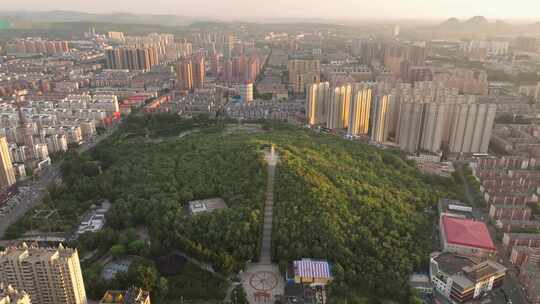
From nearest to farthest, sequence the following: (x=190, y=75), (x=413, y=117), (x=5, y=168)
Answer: (x=5, y=168) → (x=413, y=117) → (x=190, y=75)

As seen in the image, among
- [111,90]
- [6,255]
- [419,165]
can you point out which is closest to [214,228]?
[6,255]

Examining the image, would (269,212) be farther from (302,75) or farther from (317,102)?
(302,75)

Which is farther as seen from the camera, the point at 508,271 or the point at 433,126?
the point at 433,126

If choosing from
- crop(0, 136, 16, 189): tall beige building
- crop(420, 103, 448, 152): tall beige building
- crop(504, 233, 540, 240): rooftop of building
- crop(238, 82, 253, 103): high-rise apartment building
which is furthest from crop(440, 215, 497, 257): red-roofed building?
crop(238, 82, 253, 103): high-rise apartment building

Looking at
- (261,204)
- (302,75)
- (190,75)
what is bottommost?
(261,204)

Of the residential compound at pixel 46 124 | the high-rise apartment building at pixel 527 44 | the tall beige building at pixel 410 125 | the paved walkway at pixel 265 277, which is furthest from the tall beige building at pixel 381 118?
the high-rise apartment building at pixel 527 44

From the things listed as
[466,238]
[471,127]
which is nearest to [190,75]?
[471,127]

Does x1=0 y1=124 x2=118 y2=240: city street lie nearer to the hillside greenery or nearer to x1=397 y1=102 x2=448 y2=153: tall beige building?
the hillside greenery
